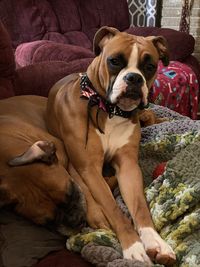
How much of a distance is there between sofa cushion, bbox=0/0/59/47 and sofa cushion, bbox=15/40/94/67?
1.46 feet

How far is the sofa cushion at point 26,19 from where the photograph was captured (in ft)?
11.6

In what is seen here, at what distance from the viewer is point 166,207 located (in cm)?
134

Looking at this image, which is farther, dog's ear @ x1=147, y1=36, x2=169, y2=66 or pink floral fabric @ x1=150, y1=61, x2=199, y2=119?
pink floral fabric @ x1=150, y1=61, x2=199, y2=119

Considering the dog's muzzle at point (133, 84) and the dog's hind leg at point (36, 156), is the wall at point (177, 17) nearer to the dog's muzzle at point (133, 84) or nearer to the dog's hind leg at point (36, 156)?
the dog's muzzle at point (133, 84)

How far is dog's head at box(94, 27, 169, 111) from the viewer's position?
1536 mm

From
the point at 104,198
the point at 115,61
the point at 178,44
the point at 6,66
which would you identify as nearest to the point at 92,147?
the point at 104,198

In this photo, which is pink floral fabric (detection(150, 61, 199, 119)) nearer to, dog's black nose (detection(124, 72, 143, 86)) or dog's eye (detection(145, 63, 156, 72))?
dog's eye (detection(145, 63, 156, 72))

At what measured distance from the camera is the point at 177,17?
4211mm

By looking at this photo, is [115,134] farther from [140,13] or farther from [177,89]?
[140,13]

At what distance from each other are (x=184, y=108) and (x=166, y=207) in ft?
5.95

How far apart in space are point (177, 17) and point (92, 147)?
2973 millimetres

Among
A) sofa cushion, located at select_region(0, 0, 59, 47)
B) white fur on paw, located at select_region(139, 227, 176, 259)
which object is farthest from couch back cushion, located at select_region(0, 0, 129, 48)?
white fur on paw, located at select_region(139, 227, 176, 259)

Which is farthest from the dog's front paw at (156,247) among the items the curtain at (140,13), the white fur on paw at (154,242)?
the curtain at (140,13)

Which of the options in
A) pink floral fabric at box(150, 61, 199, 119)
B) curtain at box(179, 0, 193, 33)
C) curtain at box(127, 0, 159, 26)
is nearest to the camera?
pink floral fabric at box(150, 61, 199, 119)
